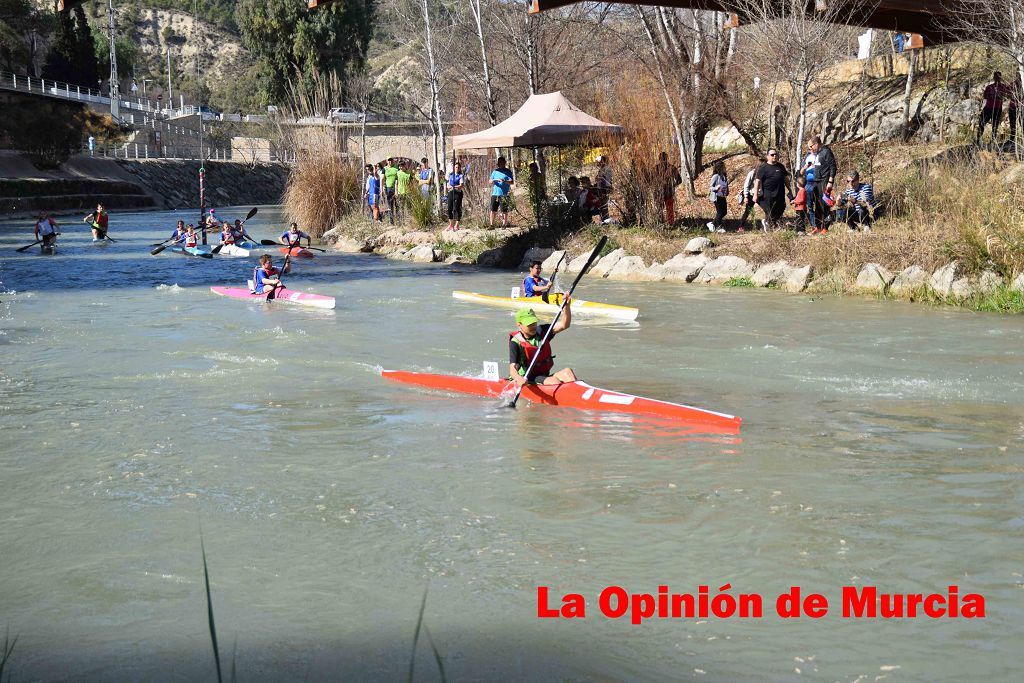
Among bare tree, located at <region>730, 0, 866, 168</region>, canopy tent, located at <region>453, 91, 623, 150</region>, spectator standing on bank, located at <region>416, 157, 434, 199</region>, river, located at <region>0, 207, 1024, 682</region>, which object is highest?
bare tree, located at <region>730, 0, 866, 168</region>

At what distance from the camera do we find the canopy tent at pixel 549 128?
22.8 m

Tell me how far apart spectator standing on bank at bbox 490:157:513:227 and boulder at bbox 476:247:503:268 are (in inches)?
62.3

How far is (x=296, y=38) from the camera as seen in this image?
229 ft

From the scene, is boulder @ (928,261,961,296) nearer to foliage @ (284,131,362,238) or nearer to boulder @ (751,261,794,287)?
boulder @ (751,261,794,287)

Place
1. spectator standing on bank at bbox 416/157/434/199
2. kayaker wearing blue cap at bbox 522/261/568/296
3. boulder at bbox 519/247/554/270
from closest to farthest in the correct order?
kayaker wearing blue cap at bbox 522/261/568/296, boulder at bbox 519/247/554/270, spectator standing on bank at bbox 416/157/434/199

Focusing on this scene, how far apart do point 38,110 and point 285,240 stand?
1674 inches

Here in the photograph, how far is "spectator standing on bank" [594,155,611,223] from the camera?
23.0 meters

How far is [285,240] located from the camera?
2305 cm

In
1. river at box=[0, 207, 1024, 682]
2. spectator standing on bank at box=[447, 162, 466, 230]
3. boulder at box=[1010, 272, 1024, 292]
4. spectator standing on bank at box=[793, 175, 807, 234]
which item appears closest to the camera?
river at box=[0, 207, 1024, 682]

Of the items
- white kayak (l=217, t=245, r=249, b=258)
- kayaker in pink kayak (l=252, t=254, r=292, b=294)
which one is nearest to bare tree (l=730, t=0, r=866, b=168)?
kayaker in pink kayak (l=252, t=254, r=292, b=294)

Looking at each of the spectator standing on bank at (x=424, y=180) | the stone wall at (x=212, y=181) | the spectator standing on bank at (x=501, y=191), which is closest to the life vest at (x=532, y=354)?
the spectator standing on bank at (x=501, y=191)

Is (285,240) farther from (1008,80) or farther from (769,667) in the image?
(769,667)

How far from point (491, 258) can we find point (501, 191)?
1875 millimetres

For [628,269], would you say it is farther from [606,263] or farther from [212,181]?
[212,181]
